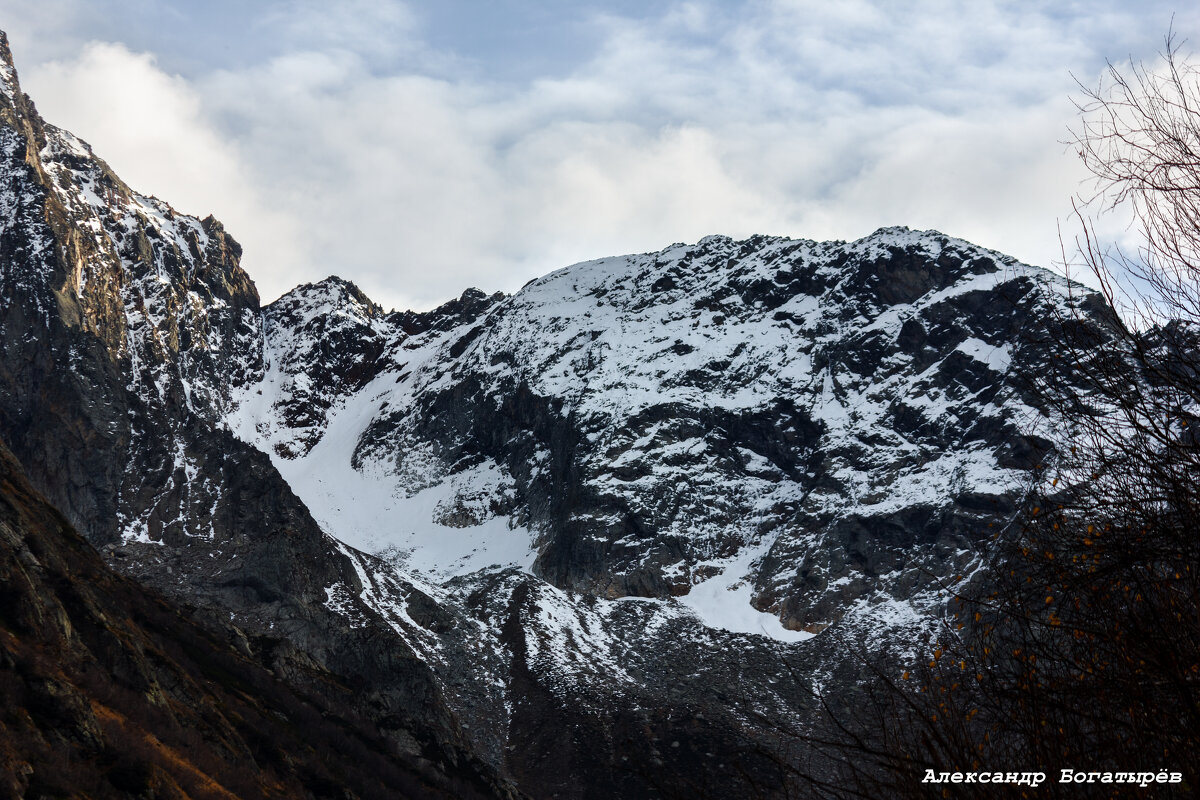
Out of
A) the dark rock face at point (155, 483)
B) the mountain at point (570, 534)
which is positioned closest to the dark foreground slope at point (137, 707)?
the mountain at point (570, 534)

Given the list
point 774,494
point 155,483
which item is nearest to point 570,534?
point 774,494

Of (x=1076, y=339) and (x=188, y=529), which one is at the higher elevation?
(x=188, y=529)

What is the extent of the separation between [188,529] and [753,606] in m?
87.3

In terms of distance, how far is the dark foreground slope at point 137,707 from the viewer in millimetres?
46781

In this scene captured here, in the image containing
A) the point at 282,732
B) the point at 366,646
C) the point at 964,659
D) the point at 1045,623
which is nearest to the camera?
the point at 1045,623

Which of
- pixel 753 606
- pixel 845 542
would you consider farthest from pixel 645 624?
pixel 845 542

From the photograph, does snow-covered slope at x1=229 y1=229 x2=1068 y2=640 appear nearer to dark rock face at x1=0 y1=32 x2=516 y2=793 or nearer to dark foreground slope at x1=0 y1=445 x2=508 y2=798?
dark rock face at x1=0 y1=32 x2=516 y2=793

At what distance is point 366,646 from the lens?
395 feet

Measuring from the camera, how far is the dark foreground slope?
46781 mm

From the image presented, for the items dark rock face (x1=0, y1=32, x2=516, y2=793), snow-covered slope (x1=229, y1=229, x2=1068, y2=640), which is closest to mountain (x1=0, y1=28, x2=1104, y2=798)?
dark rock face (x1=0, y1=32, x2=516, y2=793)

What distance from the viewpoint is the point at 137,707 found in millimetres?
60000

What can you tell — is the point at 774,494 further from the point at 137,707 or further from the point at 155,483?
the point at 137,707

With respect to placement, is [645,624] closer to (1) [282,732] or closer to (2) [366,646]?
(2) [366,646]

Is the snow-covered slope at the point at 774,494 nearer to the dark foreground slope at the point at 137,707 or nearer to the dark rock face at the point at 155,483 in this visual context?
the dark rock face at the point at 155,483
